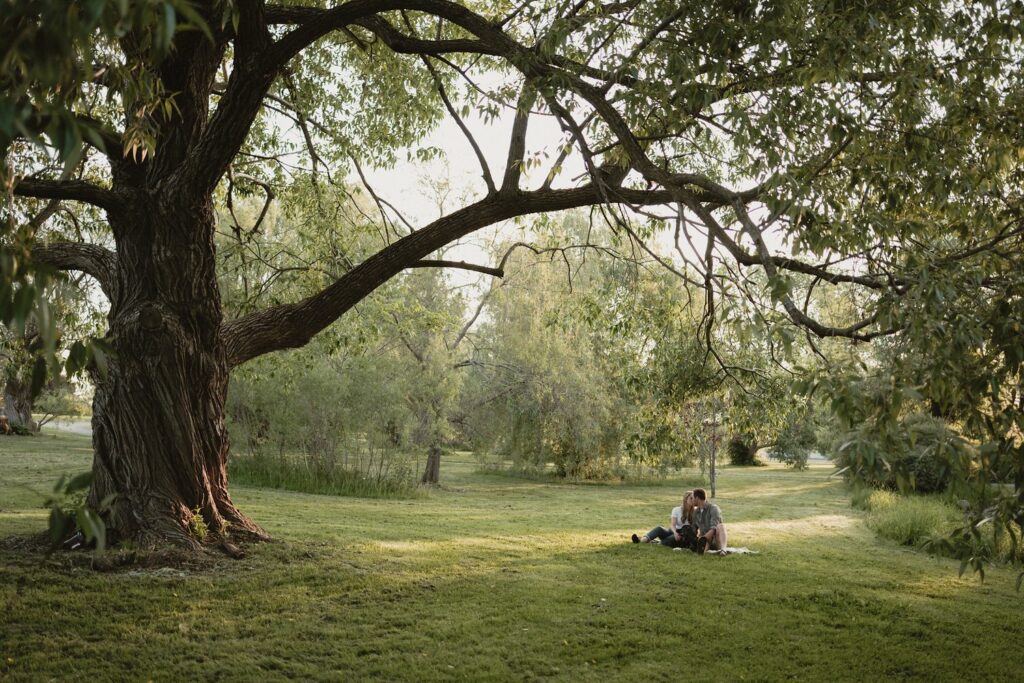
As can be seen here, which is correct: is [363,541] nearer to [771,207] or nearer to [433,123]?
[433,123]

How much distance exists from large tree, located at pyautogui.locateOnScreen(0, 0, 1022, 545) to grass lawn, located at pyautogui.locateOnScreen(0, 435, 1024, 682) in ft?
4.18

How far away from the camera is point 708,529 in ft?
39.1

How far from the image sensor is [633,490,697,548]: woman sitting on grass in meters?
12.0

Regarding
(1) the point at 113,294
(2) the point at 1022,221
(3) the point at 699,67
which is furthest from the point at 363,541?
(2) the point at 1022,221

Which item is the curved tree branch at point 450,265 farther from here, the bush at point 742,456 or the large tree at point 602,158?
the bush at point 742,456

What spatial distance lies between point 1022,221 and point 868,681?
3852mm

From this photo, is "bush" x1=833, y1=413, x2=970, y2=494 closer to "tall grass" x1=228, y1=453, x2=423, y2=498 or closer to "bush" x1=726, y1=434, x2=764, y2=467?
"tall grass" x1=228, y1=453, x2=423, y2=498

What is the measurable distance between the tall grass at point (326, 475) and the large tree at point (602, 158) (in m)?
9.71

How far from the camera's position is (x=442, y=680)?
5.79m

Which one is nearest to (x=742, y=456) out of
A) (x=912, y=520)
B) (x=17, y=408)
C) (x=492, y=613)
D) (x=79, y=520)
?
(x=912, y=520)

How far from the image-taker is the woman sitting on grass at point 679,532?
12023 mm

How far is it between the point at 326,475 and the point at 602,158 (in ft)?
41.9

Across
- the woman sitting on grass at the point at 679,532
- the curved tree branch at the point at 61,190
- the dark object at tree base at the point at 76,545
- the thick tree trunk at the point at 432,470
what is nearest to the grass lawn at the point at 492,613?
the dark object at tree base at the point at 76,545

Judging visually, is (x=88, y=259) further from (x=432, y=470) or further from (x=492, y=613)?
(x=432, y=470)
